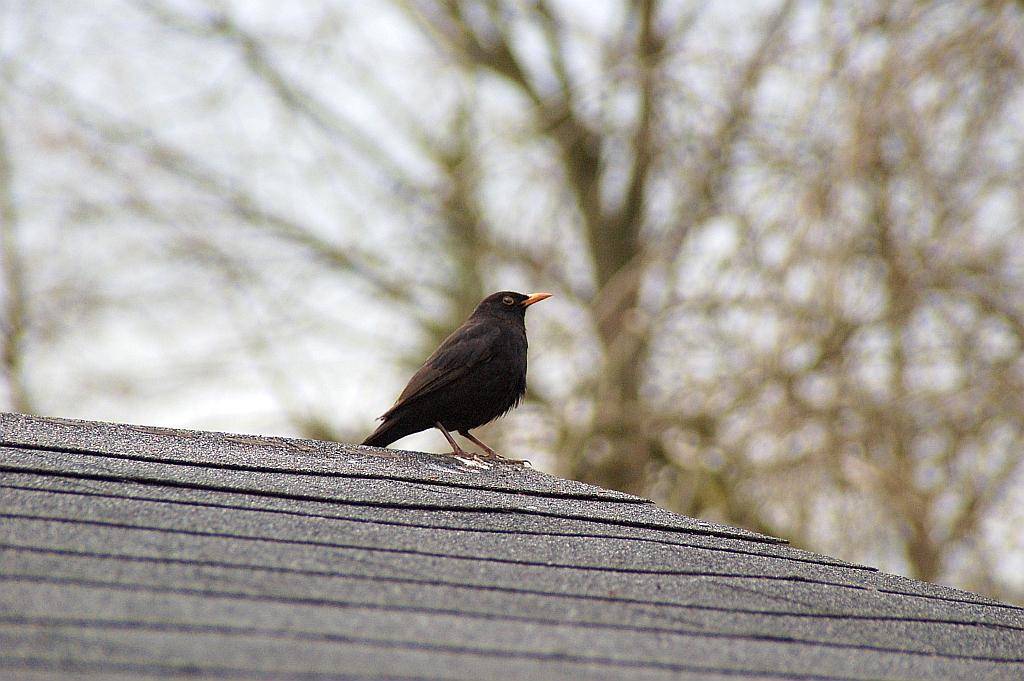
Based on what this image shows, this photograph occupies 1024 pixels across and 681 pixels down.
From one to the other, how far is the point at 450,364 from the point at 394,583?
7.73 feet

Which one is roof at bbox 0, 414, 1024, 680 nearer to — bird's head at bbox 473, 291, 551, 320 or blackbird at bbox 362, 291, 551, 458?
blackbird at bbox 362, 291, 551, 458

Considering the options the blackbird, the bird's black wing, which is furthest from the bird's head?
the bird's black wing

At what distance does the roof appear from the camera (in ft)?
6.66

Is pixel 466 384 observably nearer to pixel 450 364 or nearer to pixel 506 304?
pixel 450 364

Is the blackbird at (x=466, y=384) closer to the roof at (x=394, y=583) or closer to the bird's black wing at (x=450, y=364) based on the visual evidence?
the bird's black wing at (x=450, y=364)

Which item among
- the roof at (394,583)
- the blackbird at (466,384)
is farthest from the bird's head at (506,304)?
the roof at (394,583)

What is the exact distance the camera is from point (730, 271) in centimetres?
744

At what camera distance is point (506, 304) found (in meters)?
5.29

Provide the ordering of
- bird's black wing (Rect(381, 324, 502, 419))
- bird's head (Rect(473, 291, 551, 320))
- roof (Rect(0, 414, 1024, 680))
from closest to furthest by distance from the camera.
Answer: roof (Rect(0, 414, 1024, 680)), bird's black wing (Rect(381, 324, 502, 419)), bird's head (Rect(473, 291, 551, 320))

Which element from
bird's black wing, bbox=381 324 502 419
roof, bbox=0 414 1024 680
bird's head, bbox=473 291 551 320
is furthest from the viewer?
bird's head, bbox=473 291 551 320

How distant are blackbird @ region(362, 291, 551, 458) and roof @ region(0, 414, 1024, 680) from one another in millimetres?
1142

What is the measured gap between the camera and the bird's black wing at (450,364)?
4.74m

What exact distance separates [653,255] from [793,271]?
4.94 ft

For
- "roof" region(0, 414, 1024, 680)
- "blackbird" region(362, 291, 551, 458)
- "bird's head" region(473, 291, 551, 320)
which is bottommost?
"roof" region(0, 414, 1024, 680)
